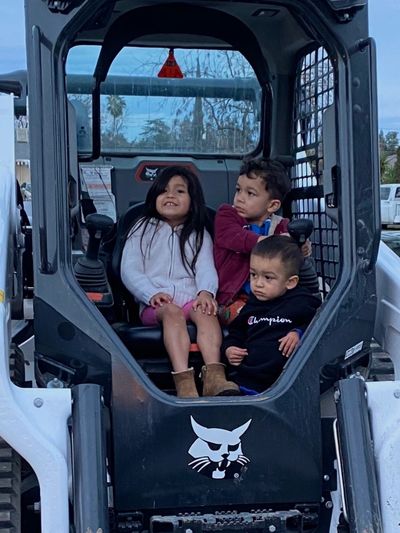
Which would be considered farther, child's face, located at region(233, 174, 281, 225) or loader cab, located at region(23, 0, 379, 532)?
child's face, located at region(233, 174, 281, 225)

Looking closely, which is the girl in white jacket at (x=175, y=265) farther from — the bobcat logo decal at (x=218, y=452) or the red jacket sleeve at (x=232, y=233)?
the bobcat logo decal at (x=218, y=452)

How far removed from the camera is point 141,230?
12.3ft

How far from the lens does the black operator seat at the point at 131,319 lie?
11.0 feet

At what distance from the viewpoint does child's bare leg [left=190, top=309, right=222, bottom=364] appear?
3281 mm

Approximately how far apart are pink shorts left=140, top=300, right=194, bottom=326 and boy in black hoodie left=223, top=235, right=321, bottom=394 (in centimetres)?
21

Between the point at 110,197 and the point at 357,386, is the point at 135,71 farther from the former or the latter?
the point at 357,386

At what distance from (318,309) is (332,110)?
737 millimetres

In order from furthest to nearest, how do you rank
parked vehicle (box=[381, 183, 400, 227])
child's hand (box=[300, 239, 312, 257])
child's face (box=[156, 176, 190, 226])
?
parked vehicle (box=[381, 183, 400, 227]) → child's face (box=[156, 176, 190, 226]) → child's hand (box=[300, 239, 312, 257])

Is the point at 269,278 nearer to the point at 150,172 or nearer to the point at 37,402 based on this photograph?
the point at 37,402

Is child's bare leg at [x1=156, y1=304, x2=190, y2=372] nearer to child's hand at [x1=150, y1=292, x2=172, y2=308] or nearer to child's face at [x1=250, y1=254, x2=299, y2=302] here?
child's hand at [x1=150, y1=292, x2=172, y2=308]

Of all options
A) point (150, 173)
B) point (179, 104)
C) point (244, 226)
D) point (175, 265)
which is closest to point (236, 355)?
point (175, 265)

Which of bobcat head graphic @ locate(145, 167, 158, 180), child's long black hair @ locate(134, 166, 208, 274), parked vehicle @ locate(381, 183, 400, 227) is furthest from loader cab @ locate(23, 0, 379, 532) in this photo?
parked vehicle @ locate(381, 183, 400, 227)

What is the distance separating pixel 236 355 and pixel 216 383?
0.15 m

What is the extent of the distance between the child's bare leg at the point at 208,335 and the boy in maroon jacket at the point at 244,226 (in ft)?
0.56
